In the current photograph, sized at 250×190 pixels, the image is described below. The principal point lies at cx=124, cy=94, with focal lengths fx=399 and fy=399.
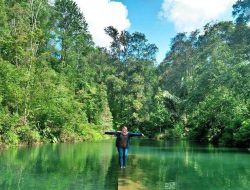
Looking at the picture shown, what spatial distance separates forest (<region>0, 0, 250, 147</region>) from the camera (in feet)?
112

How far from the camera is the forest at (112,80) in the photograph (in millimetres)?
34125

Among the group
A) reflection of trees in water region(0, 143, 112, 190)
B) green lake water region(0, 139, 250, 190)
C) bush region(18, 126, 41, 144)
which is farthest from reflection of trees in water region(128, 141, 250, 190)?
bush region(18, 126, 41, 144)

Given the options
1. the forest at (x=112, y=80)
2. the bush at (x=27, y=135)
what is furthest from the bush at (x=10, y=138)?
the bush at (x=27, y=135)

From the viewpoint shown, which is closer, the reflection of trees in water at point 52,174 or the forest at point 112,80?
the reflection of trees in water at point 52,174

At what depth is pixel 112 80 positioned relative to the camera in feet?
220

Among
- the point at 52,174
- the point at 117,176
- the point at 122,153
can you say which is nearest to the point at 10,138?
the point at 52,174

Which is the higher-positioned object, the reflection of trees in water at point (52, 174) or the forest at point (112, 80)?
the forest at point (112, 80)

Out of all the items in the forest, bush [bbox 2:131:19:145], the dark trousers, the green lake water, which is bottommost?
the green lake water

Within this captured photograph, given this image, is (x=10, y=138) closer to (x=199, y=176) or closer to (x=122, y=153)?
(x=122, y=153)

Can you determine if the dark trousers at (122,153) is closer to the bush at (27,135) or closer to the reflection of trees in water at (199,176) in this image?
the reflection of trees in water at (199,176)

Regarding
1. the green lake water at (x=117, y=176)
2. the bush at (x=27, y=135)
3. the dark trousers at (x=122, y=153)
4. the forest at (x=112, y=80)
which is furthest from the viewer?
the forest at (x=112, y=80)

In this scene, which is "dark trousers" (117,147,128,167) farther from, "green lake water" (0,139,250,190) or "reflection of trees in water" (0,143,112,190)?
"reflection of trees in water" (0,143,112,190)

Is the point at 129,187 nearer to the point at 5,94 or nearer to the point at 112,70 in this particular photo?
the point at 5,94

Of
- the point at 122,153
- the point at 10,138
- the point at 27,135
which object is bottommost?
the point at 122,153
